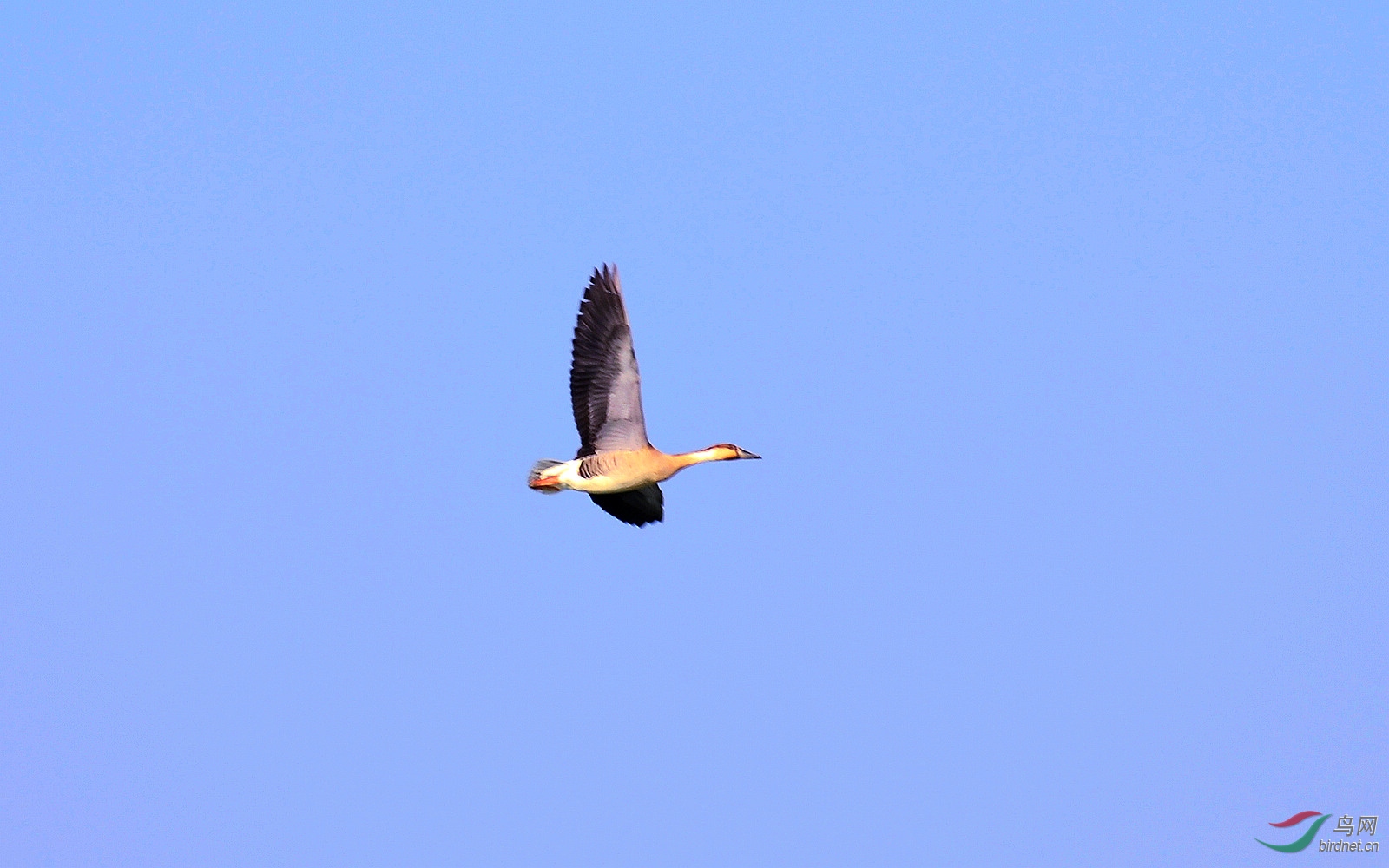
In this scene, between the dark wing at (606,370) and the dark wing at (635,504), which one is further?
the dark wing at (635,504)

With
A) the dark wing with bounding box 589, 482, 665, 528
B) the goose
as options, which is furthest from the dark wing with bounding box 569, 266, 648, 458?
the dark wing with bounding box 589, 482, 665, 528

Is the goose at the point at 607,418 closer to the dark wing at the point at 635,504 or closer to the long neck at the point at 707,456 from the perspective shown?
the long neck at the point at 707,456

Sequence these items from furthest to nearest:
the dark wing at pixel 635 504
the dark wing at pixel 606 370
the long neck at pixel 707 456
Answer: the dark wing at pixel 635 504, the long neck at pixel 707 456, the dark wing at pixel 606 370

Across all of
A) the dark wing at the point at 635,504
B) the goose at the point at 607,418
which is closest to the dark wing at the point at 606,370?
the goose at the point at 607,418

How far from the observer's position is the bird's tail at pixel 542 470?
27531mm

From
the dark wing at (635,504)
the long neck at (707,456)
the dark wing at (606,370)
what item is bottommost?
the dark wing at (635,504)

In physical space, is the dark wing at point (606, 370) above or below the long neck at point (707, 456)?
above

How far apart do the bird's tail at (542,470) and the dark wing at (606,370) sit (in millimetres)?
690

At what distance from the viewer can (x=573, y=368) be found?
89.2 ft

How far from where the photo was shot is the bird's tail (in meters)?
27.5

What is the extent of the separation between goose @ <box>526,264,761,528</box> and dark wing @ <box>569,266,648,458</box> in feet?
0.04

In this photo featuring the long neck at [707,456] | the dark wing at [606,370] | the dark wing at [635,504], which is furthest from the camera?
the dark wing at [635,504]

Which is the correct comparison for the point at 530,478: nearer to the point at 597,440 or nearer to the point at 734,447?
the point at 597,440

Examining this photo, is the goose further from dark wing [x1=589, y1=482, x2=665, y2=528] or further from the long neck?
dark wing [x1=589, y1=482, x2=665, y2=528]
